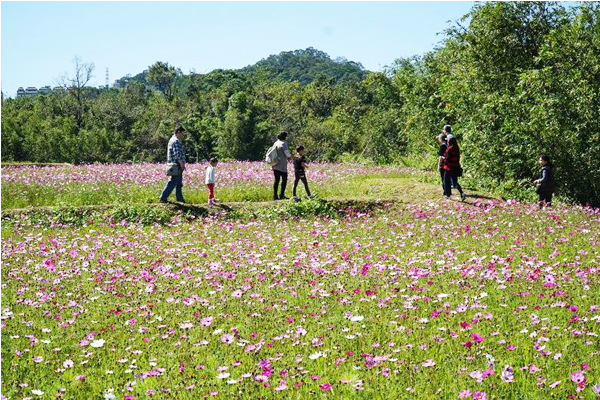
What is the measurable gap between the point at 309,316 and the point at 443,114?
25.2 metres

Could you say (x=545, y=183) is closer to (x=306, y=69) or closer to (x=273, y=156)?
(x=273, y=156)

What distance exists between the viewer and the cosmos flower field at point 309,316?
4.55 metres

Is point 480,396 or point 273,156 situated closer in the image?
point 480,396

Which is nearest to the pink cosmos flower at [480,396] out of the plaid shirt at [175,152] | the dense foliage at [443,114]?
the plaid shirt at [175,152]

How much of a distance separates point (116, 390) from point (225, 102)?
171 ft

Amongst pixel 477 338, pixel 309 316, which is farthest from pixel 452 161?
pixel 477 338

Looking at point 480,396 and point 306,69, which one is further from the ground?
point 306,69

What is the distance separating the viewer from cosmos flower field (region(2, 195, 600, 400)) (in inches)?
179

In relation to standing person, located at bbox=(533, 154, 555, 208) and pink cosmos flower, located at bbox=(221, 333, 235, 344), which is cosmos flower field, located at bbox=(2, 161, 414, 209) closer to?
standing person, located at bbox=(533, 154, 555, 208)

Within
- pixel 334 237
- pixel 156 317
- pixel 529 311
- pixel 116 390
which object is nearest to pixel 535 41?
pixel 334 237

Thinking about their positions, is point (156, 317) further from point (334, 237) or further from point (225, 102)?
point (225, 102)

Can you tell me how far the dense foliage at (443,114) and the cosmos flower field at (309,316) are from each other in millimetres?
5916

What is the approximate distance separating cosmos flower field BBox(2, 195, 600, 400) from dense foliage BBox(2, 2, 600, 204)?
233 inches

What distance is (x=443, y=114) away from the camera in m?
29.8
